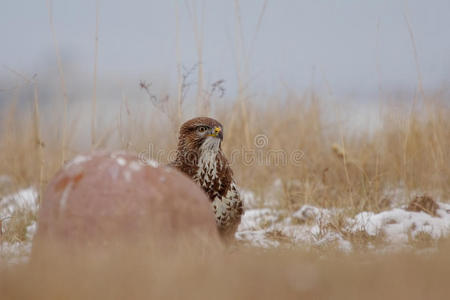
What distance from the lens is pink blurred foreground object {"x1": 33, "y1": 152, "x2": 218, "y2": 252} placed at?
3.44 meters

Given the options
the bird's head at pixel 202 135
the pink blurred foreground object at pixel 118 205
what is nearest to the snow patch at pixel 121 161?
the pink blurred foreground object at pixel 118 205

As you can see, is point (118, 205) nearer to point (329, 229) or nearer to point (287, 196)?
point (329, 229)

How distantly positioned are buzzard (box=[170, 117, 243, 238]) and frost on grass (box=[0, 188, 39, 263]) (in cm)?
153

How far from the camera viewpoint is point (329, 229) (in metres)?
5.56

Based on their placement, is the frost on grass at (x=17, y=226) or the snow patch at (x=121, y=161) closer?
the snow patch at (x=121, y=161)

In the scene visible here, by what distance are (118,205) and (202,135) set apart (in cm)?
180

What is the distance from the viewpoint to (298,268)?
281cm

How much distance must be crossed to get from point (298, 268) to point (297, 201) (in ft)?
14.6

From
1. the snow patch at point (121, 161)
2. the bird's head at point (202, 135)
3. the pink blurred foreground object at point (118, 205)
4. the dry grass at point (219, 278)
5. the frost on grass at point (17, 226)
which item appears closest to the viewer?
the dry grass at point (219, 278)

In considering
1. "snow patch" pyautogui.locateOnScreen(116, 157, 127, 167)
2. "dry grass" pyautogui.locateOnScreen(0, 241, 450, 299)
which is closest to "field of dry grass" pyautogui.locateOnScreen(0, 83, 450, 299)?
"dry grass" pyautogui.locateOnScreen(0, 241, 450, 299)

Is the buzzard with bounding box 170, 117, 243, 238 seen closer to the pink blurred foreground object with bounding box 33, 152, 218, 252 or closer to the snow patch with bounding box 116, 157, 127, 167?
the pink blurred foreground object with bounding box 33, 152, 218, 252

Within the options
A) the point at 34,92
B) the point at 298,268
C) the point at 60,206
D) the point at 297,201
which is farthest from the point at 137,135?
the point at 298,268

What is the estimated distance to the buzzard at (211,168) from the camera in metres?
4.99

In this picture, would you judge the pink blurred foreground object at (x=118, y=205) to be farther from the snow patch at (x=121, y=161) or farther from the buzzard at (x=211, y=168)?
the buzzard at (x=211, y=168)
